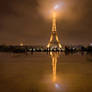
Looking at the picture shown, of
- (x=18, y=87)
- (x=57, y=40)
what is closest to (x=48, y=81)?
(x=18, y=87)

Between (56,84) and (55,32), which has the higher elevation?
(55,32)

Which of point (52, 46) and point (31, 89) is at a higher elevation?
point (52, 46)

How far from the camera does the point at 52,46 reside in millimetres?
47219

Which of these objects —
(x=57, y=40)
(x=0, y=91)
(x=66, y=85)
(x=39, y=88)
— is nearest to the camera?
(x=0, y=91)

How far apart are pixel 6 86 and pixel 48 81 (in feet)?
5.04

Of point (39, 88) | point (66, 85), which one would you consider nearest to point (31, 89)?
point (39, 88)

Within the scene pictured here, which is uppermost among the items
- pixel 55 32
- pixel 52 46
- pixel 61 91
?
pixel 55 32

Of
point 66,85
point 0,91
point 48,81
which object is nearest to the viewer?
point 0,91

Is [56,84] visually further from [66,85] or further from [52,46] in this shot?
[52,46]

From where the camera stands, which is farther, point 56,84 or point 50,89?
point 56,84

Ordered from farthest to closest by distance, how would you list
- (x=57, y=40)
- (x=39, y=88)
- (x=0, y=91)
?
(x=57, y=40)
(x=39, y=88)
(x=0, y=91)

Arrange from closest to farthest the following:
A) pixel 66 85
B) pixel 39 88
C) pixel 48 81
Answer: pixel 39 88
pixel 66 85
pixel 48 81

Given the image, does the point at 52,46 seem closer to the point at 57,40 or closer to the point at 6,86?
the point at 57,40

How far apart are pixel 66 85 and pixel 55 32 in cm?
4245
